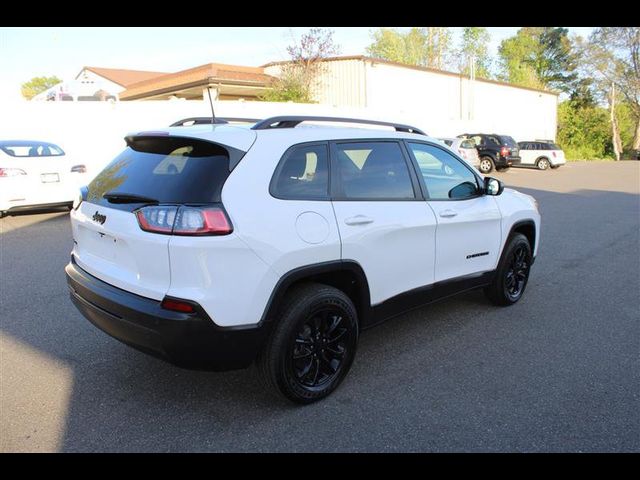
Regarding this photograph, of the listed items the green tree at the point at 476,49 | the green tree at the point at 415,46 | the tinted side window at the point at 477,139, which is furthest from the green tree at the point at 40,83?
the tinted side window at the point at 477,139

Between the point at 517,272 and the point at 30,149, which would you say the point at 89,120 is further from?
the point at 517,272

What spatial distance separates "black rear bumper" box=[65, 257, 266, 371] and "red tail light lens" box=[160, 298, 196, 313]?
0.8 inches

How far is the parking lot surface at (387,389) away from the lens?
285 cm

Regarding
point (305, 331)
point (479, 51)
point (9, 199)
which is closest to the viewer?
point (305, 331)

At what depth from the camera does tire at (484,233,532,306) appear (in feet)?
15.8

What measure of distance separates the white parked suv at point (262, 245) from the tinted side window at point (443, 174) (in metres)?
0.04

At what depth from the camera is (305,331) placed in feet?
10.3

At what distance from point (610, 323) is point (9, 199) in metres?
9.50

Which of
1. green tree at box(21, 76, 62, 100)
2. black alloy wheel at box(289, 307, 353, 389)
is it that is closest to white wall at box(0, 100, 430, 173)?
black alloy wheel at box(289, 307, 353, 389)

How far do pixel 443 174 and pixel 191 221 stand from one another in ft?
7.80

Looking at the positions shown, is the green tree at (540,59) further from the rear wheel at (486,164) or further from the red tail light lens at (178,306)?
the red tail light lens at (178,306)

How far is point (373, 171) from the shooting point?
363cm

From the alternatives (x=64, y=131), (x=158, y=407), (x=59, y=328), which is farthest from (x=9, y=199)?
(x=64, y=131)

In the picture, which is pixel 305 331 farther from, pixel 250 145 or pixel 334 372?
pixel 250 145
